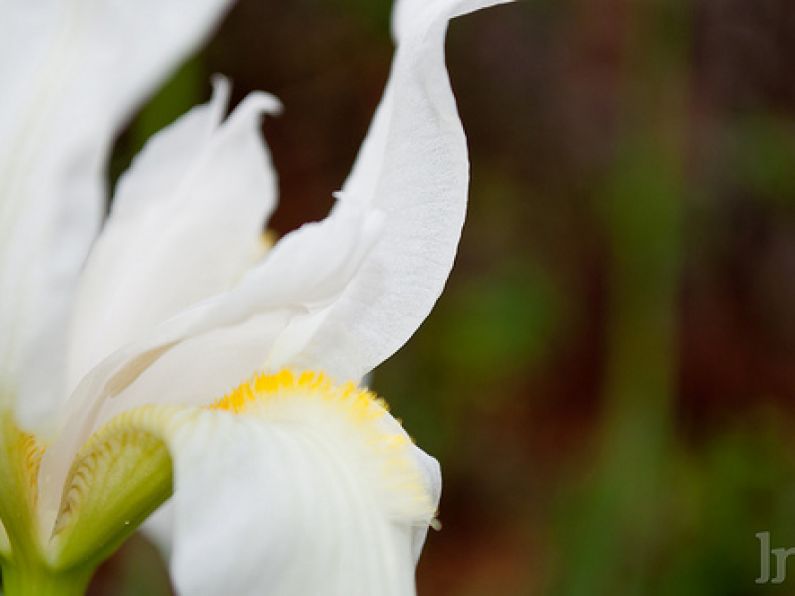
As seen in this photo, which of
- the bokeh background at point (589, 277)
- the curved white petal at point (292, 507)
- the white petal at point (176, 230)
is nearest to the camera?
the curved white petal at point (292, 507)

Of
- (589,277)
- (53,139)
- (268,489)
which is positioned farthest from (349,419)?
(589,277)

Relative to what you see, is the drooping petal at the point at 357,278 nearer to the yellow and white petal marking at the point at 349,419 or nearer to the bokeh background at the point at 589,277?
the yellow and white petal marking at the point at 349,419

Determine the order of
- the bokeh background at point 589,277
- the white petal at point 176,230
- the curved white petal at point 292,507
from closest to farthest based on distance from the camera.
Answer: the curved white petal at point 292,507
the white petal at point 176,230
the bokeh background at point 589,277

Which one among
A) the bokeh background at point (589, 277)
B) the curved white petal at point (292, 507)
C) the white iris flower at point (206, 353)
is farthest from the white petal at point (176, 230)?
the bokeh background at point (589, 277)

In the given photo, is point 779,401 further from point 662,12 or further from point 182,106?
point 182,106

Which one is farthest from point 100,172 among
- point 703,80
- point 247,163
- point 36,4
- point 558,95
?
point 558,95

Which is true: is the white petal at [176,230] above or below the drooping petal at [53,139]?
below

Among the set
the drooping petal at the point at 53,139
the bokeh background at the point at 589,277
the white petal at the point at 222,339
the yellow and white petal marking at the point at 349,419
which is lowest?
the bokeh background at the point at 589,277

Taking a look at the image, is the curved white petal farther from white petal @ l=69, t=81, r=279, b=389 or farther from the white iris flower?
white petal @ l=69, t=81, r=279, b=389

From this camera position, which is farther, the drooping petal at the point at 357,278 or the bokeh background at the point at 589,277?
the bokeh background at the point at 589,277
